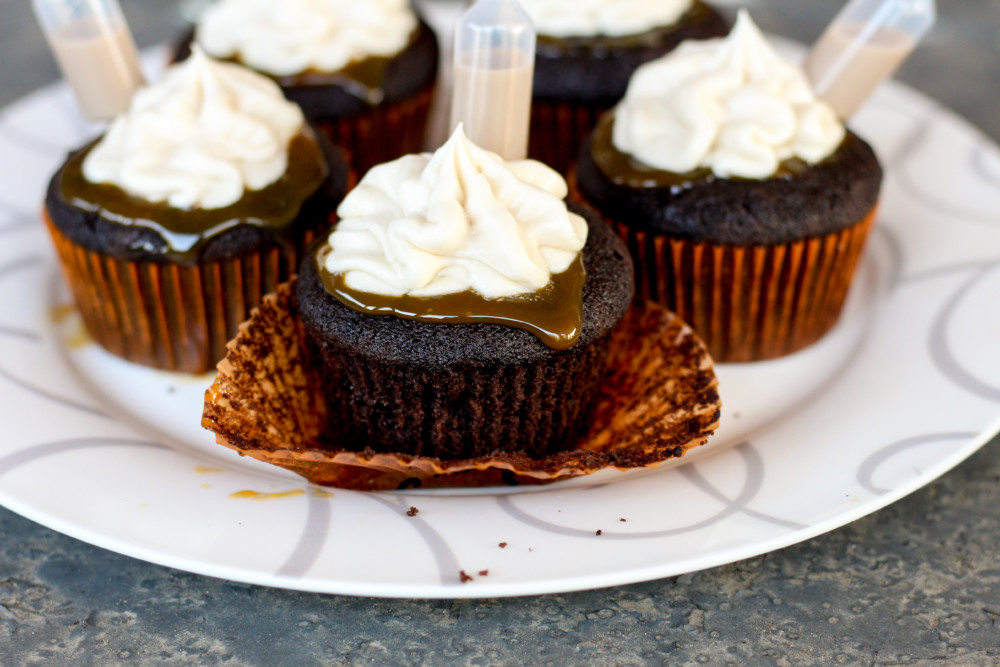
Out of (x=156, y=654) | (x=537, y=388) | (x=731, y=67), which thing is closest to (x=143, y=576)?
(x=156, y=654)

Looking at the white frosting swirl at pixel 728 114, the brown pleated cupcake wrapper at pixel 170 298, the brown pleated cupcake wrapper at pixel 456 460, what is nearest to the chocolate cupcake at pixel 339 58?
the brown pleated cupcake wrapper at pixel 170 298

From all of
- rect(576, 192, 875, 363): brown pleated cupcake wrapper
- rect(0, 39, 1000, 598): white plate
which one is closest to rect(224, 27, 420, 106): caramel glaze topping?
rect(0, 39, 1000, 598): white plate

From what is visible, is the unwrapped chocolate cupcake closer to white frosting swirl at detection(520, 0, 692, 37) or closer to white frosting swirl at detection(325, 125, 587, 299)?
white frosting swirl at detection(325, 125, 587, 299)

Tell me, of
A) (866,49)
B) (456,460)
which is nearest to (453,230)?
(456,460)

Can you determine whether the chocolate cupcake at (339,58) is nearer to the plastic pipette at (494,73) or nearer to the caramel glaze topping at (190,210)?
the caramel glaze topping at (190,210)

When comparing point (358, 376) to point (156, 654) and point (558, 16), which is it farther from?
point (558, 16)

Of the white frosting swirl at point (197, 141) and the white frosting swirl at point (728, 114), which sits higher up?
the white frosting swirl at point (197, 141)

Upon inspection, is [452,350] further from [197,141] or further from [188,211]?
[197,141]
